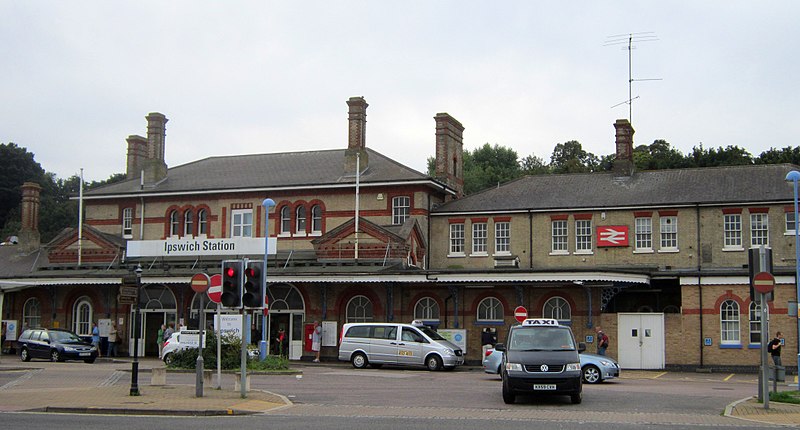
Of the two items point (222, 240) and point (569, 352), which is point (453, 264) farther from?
point (569, 352)

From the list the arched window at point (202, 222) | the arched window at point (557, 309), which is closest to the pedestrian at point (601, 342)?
the arched window at point (557, 309)

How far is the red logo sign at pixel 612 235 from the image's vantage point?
39.9 meters

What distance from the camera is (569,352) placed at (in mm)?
19875

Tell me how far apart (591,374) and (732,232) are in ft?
48.5

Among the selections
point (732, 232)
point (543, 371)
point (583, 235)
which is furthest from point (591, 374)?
point (583, 235)

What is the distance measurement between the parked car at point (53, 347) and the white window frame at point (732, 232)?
2705cm

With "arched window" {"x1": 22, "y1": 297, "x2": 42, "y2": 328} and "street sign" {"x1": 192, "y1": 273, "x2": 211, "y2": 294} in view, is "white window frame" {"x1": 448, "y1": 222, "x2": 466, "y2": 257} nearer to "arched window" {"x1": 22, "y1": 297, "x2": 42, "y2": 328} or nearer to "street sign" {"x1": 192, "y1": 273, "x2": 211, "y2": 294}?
"arched window" {"x1": 22, "y1": 297, "x2": 42, "y2": 328}

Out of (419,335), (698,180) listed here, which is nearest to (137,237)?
(419,335)

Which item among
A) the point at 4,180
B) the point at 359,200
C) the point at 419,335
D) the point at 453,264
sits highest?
the point at 4,180

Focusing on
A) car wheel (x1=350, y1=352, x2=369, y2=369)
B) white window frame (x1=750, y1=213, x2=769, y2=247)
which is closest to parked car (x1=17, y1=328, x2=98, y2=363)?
car wheel (x1=350, y1=352, x2=369, y2=369)

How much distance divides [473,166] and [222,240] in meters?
46.1

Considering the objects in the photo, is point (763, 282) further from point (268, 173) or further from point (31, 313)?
point (31, 313)

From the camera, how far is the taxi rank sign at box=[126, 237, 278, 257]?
4128cm

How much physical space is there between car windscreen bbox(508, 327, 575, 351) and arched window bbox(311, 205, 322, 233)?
79.2ft
